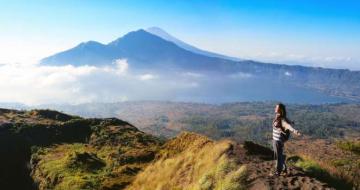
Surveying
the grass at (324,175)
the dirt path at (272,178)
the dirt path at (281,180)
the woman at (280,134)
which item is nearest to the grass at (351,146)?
the grass at (324,175)

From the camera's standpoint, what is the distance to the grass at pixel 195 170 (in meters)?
20.2

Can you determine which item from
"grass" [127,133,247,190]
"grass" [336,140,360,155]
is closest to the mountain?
"grass" [127,133,247,190]

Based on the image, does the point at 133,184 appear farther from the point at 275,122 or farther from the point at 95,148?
the point at 95,148

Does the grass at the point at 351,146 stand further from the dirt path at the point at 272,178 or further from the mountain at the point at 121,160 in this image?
the dirt path at the point at 272,178

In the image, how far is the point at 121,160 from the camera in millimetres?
37406

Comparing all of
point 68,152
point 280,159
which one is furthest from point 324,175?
point 68,152

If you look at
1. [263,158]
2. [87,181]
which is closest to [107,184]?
[87,181]

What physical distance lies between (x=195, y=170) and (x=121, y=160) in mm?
14419

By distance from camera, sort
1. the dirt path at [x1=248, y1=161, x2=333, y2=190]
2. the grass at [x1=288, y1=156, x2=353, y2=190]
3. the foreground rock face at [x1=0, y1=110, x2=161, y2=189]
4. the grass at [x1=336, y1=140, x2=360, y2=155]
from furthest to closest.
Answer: the grass at [x1=336, y1=140, x2=360, y2=155]
the foreground rock face at [x1=0, y1=110, x2=161, y2=189]
the grass at [x1=288, y1=156, x2=353, y2=190]
the dirt path at [x1=248, y1=161, x2=333, y2=190]

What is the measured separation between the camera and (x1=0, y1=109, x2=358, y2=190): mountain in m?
20.3

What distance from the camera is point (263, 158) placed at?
2392 centimetres

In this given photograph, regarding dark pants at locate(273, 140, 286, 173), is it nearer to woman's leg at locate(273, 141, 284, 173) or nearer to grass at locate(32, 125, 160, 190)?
woman's leg at locate(273, 141, 284, 173)

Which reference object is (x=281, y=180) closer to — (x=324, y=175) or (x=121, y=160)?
(x=324, y=175)

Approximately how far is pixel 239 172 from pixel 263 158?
4.54m
